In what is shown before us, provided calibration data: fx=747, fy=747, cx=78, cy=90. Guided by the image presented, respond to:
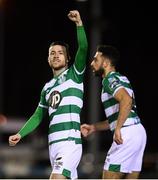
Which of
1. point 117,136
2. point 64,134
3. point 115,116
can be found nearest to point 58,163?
point 64,134

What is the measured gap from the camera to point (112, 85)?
8.65 meters

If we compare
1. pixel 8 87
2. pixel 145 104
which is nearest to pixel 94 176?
pixel 145 104

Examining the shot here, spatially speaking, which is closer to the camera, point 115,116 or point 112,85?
point 112,85

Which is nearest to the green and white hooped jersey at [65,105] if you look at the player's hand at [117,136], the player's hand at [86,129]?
the player's hand at [117,136]

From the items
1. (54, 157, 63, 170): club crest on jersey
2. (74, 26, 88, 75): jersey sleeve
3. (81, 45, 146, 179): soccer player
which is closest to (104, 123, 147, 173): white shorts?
(81, 45, 146, 179): soccer player

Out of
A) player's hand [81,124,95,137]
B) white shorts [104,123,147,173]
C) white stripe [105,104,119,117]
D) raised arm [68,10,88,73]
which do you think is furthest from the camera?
player's hand [81,124,95,137]

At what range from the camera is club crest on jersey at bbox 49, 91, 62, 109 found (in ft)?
27.3

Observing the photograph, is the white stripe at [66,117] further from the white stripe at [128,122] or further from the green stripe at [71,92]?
the white stripe at [128,122]

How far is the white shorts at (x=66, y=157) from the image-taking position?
8094 mm

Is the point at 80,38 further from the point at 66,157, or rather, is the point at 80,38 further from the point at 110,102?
the point at 66,157

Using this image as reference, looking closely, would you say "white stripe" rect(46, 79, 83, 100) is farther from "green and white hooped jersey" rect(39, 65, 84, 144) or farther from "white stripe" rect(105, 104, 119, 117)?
"white stripe" rect(105, 104, 119, 117)

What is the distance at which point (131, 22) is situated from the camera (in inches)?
1129

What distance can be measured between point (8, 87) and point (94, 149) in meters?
25.0

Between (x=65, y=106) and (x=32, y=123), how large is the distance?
57 centimetres
